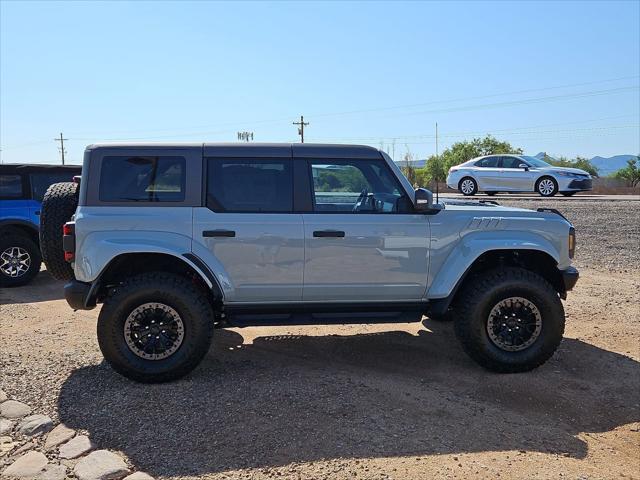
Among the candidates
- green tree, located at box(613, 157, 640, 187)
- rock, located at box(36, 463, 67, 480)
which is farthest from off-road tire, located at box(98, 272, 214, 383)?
green tree, located at box(613, 157, 640, 187)

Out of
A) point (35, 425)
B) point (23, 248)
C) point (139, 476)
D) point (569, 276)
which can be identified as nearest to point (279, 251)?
point (139, 476)

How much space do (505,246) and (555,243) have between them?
52 centimetres

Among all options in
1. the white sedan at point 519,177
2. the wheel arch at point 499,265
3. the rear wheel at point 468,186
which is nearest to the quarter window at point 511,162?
the white sedan at point 519,177

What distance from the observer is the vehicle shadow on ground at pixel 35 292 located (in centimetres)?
770

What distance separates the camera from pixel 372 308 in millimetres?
4922

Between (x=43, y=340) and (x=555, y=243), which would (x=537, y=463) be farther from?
(x=43, y=340)

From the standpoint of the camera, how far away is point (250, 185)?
4.77m

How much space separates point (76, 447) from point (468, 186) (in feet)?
51.4

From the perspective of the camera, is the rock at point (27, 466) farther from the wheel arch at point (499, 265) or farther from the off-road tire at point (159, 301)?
the wheel arch at point (499, 265)

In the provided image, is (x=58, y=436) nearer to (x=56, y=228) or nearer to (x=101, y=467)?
(x=101, y=467)

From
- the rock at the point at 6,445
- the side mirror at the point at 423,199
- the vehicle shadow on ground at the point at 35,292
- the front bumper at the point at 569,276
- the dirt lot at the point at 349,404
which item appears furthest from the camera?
the vehicle shadow on ground at the point at 35,292

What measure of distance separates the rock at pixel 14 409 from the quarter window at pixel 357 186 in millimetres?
2839

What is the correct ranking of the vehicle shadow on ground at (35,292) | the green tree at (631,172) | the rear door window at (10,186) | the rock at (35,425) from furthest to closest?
1. the green tree at (631,172)
2. the rear door window at (10,186)
3. the vehicle shadow on ground at (35,292)
4. the rock at (35,425)

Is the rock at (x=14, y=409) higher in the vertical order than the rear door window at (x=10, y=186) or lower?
lower
